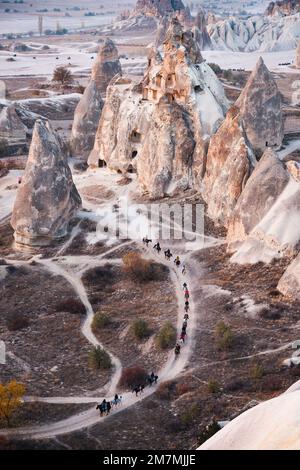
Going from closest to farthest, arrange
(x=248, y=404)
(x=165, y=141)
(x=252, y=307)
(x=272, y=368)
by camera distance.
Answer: (x=248, y=404) → (x=272, y=368) → (x=252, y=307) → (x=165, y=141)

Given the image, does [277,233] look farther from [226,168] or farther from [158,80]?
[158,80]

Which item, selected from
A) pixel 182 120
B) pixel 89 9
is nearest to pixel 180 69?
pixel 182 120

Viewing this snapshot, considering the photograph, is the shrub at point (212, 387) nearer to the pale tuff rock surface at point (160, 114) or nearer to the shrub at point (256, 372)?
the shrub at point (256, 372)

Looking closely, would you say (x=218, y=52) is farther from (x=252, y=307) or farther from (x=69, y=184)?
(x=252, y=307)

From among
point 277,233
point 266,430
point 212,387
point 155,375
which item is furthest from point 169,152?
point 266,430

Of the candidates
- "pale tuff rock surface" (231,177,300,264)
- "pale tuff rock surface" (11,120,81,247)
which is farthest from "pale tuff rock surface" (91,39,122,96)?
"pale tuff rock surface" (231,177,300,264)

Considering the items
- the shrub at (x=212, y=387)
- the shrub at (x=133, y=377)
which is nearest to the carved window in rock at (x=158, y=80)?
the shrub at (x=133, y=377)
